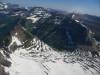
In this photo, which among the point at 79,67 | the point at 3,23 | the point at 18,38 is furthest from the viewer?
the point at 3,23

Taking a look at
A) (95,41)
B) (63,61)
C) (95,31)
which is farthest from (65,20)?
(63,61)

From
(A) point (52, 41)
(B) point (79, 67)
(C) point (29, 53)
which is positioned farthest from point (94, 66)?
(A) point (52, 41)

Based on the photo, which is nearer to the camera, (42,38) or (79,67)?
(79,67)

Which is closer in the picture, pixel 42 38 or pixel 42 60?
pixel 42 60

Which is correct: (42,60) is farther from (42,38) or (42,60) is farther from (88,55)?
(42,38)

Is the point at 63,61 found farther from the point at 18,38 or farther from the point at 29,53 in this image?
the point at 18,38

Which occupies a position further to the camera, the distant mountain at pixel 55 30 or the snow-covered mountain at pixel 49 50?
the distant mountain at pixel 55 30

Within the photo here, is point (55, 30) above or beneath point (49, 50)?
above

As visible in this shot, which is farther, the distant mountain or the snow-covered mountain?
the distant mountain

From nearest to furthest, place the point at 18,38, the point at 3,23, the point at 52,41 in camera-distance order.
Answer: the point at 18,38 → the point at 52,41 → the point at 3,23

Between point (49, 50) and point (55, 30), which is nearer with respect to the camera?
point (49, 50)
